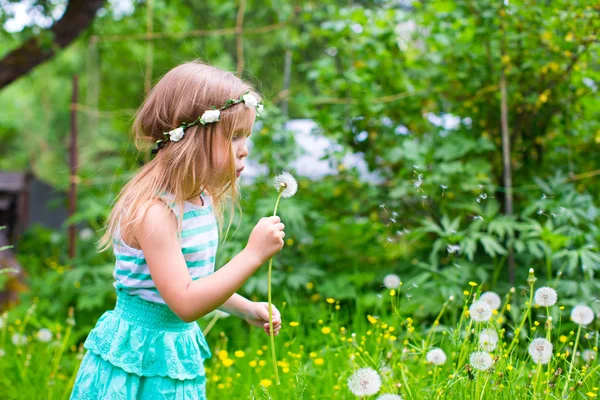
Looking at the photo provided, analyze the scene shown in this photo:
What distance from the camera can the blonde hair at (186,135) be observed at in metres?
1.50

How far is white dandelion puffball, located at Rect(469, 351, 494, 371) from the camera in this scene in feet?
4.91

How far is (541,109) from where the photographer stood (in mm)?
3186

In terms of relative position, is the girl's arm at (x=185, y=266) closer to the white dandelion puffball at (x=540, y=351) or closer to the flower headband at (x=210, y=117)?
the flower headband at (x=210, y=117)

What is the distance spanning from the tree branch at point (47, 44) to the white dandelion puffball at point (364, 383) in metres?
2.66

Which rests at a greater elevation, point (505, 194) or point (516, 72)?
point (516, 72)

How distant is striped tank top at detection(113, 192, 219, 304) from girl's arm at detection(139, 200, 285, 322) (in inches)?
3.1

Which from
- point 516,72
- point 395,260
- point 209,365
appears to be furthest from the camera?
point 395,260

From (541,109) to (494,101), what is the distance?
24 centimetres

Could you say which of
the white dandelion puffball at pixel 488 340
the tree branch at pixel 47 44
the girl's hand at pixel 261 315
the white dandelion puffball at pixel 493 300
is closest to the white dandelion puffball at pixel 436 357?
the white dandelion puffball at pixel 488 340

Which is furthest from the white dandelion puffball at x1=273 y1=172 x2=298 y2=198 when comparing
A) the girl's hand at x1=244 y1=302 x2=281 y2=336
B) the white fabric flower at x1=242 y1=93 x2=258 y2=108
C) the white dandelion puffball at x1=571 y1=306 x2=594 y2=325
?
the white dandelion puffball at x1=571 y1=306 x2=594 y2=325

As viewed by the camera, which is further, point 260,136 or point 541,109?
point 260,136

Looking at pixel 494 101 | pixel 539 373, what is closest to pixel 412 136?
pixel 494 101

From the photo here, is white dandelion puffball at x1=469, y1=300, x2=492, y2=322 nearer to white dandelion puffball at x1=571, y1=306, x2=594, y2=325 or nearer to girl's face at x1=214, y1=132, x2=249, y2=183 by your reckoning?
white dandelion puffball at x1=571, y1=306, x2=594, y2=325

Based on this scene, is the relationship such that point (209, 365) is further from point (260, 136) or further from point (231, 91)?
point (231, 91)
